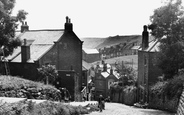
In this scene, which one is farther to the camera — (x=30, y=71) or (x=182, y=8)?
(x=30, y=71)

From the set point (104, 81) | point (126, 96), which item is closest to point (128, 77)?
point (126, 96)

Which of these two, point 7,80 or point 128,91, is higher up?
point 7,80

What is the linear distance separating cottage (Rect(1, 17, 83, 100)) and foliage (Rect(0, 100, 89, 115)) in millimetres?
12032

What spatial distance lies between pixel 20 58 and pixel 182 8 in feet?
67.2

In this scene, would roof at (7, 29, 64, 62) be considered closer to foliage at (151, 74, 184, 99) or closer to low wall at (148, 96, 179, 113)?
foliage at (151, 74, 184, 99)

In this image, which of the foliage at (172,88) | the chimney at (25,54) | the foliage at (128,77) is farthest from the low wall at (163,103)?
the chimney at (25,54)

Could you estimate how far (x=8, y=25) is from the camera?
85.1 ft

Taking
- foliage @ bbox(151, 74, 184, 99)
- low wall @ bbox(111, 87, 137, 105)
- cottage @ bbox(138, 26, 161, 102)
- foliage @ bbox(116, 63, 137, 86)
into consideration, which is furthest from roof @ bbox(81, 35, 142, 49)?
foliage @ bbox(151, 74, 184, 99)

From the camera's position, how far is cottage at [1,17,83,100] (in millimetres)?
27872

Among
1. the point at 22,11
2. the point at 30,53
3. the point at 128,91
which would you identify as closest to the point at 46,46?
the point at 30,53

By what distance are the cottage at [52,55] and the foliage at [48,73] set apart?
31.6 inches

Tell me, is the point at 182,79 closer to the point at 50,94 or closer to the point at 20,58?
the point at 50,94

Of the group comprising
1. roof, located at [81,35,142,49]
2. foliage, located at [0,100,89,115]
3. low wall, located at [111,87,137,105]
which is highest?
roof, located at [81,35,142,49]

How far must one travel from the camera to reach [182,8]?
28453mm
